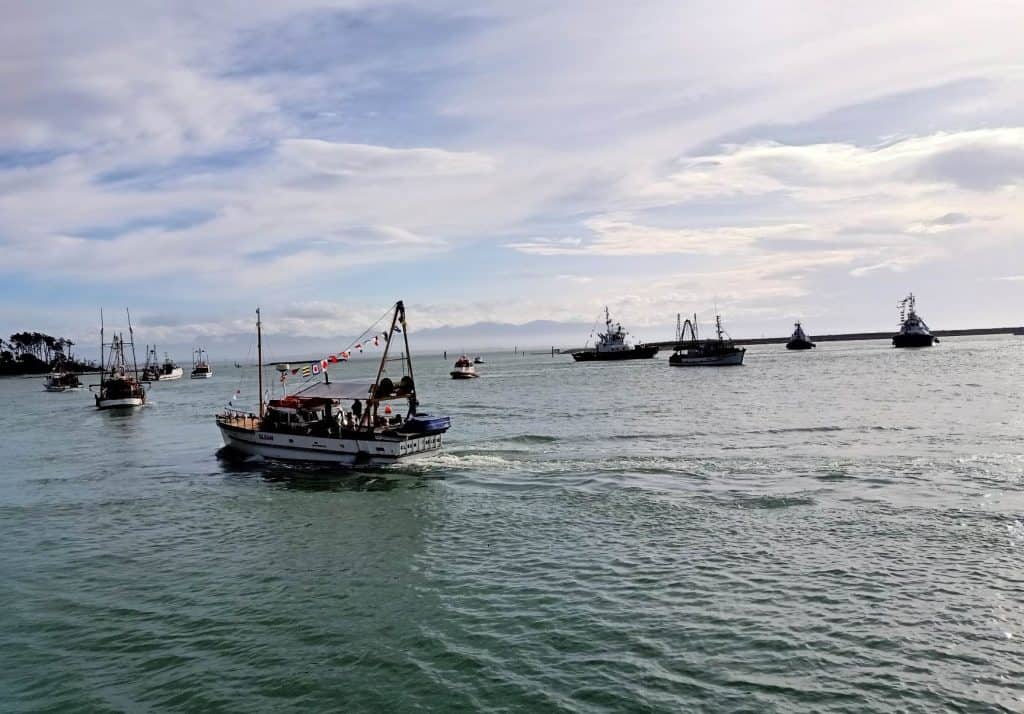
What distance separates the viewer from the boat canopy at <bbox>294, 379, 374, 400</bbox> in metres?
36.4

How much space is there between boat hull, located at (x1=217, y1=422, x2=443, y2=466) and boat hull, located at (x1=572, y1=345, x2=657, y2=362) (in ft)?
475

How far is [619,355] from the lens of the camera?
586 ft

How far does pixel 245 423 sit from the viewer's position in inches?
1609

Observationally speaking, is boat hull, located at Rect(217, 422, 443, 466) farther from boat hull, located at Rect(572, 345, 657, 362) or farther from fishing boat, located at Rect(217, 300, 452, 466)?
boat hull, located at Rect(572, 345, 657, 362)

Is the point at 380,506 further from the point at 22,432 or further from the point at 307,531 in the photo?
the point at 22,432

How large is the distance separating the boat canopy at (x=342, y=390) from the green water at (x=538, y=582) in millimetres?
4270

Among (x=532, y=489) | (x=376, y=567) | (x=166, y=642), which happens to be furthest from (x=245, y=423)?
(x=166, y=642)

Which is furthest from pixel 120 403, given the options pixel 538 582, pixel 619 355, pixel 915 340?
pixel 915 340

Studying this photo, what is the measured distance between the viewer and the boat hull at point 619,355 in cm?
17825

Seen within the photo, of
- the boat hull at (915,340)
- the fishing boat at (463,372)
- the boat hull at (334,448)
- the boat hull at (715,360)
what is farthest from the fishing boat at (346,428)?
the boat hull at (915,340)

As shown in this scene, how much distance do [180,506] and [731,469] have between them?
78.9 ft

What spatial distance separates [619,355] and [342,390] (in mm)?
146333

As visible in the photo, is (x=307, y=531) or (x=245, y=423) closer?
(x=307, y=531)

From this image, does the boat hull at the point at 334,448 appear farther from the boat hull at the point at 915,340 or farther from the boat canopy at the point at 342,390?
the boat hull at the point at 915,340
